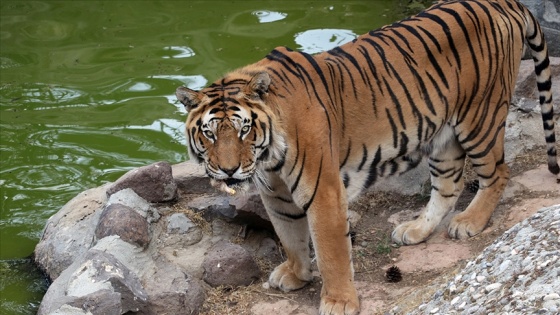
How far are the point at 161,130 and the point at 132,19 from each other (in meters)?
3.21

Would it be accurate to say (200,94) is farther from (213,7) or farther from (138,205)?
(213,7)

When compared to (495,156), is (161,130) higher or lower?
lower

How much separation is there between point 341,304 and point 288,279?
541 mm

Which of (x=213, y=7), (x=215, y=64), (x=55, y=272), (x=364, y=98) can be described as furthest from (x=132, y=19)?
(x=364, y=98)

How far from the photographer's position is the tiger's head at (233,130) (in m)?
4.23

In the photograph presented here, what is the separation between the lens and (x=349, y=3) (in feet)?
36.7

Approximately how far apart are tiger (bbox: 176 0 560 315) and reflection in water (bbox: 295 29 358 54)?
4.26 metres

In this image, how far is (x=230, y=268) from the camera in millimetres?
5277

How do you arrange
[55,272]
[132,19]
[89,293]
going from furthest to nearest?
[132,19] < [55,272] < [89,293]

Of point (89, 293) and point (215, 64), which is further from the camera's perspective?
point (215, 64)

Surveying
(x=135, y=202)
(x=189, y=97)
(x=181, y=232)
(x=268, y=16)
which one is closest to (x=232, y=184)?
(x=189, y=97)

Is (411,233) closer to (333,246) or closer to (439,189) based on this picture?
(439,189)

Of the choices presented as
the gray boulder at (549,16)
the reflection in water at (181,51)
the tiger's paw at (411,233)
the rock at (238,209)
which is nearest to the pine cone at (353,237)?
the tiger's paw at (411,233)

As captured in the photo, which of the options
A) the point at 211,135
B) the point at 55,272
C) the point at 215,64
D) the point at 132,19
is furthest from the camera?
the point at 132,19
